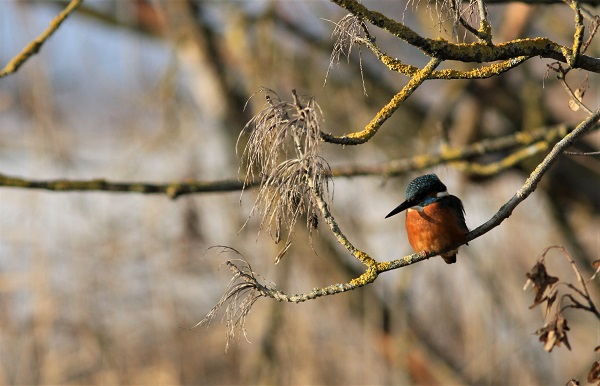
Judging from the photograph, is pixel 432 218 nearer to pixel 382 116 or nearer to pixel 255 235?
pixel 382 116

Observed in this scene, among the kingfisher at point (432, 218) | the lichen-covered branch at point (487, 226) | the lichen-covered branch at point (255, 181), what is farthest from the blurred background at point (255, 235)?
the lichen-covered branch at point (487, 226)

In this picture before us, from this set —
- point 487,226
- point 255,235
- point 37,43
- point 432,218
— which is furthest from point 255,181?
point 255,235

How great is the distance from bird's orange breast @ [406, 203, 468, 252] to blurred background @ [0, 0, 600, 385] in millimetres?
1920

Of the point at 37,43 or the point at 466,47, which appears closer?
the point at 466,47

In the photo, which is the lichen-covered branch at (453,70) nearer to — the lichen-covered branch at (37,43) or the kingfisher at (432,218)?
the kingfisher at (432,218)

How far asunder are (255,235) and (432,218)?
8.91ft

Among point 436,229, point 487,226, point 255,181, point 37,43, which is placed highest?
point 37,43

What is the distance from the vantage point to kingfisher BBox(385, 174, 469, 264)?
6.35 ft

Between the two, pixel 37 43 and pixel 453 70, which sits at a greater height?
pixel 37 43

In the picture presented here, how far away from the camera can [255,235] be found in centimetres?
461

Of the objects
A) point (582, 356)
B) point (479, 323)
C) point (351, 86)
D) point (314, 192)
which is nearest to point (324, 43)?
point (351, 86)

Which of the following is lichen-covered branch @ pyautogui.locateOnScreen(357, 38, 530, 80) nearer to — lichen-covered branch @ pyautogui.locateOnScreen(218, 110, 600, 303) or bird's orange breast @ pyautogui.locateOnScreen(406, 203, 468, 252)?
lichen-covered branch @ pyautogui.locateOnScreen(218, 110, 600, 303)

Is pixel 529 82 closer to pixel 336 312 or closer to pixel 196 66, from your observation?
pixel 336 312

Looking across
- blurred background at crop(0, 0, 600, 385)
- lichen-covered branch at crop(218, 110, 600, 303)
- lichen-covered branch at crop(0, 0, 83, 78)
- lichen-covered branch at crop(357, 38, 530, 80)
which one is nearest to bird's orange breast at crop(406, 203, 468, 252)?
lichen-covered branch at crop(218, 110, 600, 303)
